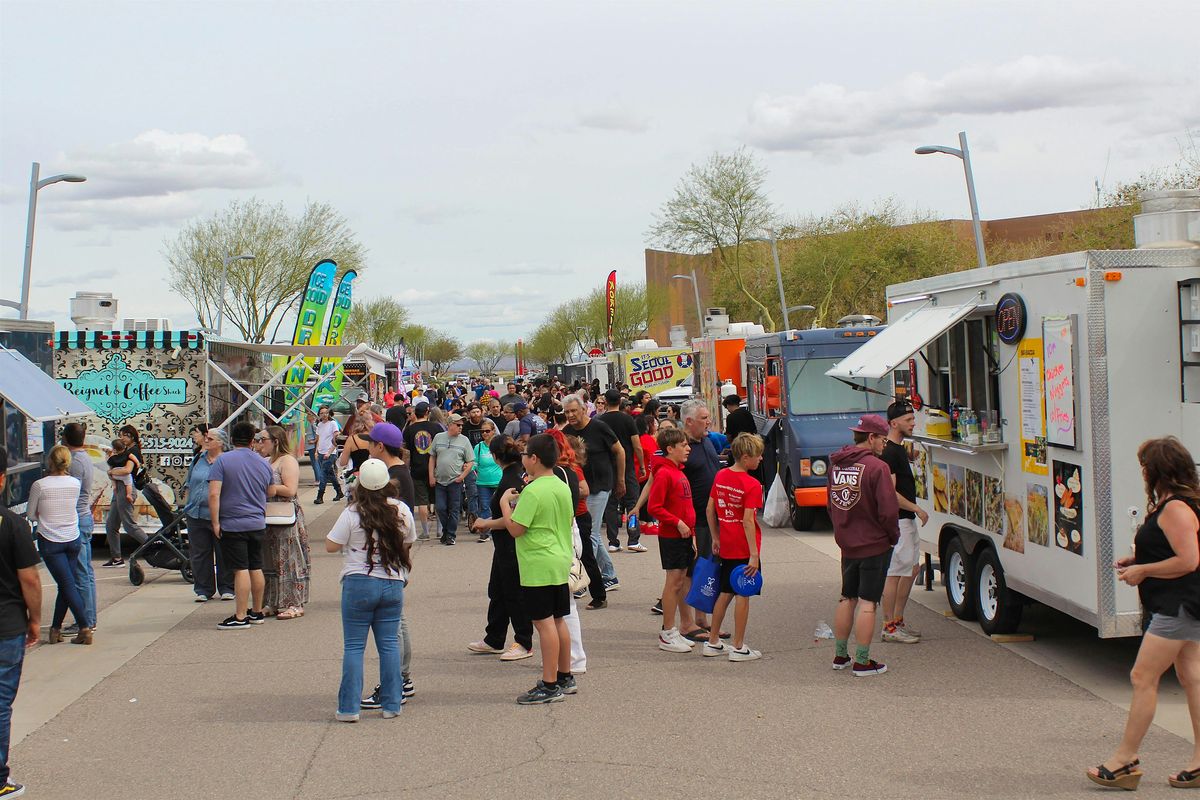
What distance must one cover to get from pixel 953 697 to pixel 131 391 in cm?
1120

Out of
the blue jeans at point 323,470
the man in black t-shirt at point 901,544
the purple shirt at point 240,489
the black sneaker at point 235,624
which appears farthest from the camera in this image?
the blue jeans at point 323,470

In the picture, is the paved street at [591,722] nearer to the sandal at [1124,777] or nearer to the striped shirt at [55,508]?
the sandal at [1124,777]

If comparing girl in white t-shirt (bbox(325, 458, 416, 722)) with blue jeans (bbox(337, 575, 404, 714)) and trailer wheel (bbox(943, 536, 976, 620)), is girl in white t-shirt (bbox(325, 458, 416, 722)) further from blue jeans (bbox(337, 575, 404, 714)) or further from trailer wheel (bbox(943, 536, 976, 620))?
trailer wheel (bbox(943, 536, 976, 620))

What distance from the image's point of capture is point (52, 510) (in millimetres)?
8820

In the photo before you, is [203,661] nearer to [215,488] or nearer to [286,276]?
[215,488]

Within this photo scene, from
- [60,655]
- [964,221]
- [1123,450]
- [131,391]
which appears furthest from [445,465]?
[964,221]

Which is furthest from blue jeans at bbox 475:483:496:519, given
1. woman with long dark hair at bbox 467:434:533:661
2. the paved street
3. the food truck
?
the food truck

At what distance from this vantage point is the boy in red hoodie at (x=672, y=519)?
8547 mm

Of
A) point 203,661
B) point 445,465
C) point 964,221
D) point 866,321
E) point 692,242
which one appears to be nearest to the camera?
point 203,661

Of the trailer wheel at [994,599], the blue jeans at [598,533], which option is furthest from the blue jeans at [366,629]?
the trailer wheel at [994,599]

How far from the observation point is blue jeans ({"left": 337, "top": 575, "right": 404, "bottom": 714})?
6609 mm

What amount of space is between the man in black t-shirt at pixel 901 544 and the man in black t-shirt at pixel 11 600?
18.4 ft

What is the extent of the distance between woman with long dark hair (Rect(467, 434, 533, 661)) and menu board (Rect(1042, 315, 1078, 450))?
3.49 metres

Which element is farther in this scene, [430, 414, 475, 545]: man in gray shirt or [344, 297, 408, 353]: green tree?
[344, 297, 408, 353]: green tree
